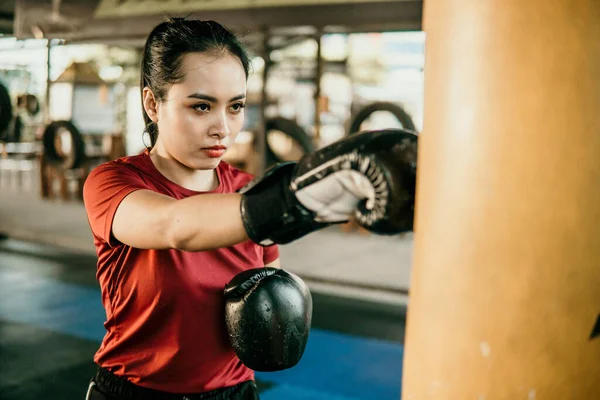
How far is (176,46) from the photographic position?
1.01 m

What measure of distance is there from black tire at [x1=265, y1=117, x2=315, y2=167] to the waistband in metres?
4.03

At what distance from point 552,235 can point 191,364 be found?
763 millimetres

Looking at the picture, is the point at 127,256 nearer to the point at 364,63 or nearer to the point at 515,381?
the point at 515,381

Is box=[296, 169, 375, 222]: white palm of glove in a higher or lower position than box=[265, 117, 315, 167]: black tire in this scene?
lower

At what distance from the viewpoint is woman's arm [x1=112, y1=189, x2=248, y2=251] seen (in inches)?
29.4

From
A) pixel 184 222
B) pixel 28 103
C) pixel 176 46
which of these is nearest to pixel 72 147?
pixel 28 103

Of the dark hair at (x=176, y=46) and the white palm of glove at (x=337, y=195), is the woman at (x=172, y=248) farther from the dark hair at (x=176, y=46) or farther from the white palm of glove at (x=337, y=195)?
the white palm of glove at (x=337, y=195)

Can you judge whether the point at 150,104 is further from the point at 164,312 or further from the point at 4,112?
the point at 4,112

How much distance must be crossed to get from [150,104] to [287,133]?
442 centimetres

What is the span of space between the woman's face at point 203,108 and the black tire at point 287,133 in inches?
162

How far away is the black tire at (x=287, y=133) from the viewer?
5.24 meters

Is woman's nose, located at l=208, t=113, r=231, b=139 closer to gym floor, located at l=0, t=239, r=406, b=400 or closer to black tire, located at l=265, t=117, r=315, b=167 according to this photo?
gym floor, located at l=0, t=239, r=406, b=400

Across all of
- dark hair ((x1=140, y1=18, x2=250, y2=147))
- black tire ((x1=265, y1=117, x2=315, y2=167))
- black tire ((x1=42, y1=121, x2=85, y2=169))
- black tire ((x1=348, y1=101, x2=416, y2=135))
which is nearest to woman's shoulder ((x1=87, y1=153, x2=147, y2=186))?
dark hair ((x1=140, y1=18, x2=250, y2=147))

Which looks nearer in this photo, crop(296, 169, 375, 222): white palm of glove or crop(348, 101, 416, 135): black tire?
crop(296, 169, 375, 222): white palm of glove
